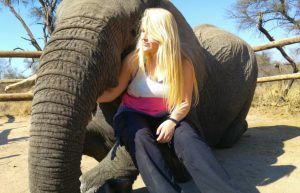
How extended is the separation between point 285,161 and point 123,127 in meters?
2.20

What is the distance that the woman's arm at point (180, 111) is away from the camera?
308 cm

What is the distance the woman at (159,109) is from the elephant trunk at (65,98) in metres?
0.27

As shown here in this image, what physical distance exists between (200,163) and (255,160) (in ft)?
6.45

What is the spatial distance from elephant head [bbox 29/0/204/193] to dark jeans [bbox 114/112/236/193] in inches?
13.9

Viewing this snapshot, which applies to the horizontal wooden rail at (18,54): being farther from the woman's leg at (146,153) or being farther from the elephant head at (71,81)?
the woman's leg at (146,153)

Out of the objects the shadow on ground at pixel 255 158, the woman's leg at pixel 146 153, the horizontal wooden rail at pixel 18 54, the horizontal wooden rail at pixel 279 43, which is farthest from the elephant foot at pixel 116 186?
the horizontal wooden rail at pixel 18 54

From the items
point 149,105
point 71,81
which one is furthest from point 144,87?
point 71,81

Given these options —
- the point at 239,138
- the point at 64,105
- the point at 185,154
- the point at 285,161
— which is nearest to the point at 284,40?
the point at 239,138

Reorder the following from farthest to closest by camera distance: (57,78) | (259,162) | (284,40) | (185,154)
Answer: (284,40)
(259,162)
(185,154)
(57,78)

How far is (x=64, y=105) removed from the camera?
2699 millimetres

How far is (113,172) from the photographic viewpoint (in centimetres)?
357

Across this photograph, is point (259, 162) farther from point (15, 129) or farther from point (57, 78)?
point (15, 129)

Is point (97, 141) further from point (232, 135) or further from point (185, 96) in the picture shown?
point (232, 135)

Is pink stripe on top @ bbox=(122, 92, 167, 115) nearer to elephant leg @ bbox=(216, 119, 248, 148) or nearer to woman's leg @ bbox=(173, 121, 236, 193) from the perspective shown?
woman's leg @ bbox=(173, 121, 236, 193)
